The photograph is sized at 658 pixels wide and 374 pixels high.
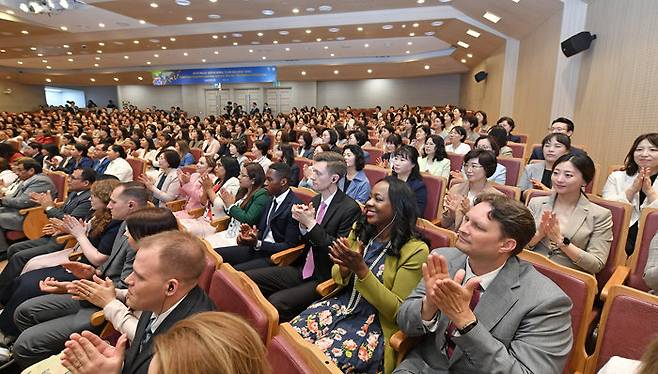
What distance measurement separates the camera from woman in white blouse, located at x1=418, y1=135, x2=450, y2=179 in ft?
14.2

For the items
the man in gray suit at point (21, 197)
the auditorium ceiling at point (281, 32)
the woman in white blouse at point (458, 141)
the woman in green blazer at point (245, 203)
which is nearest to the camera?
the woman in green blazer at point (245, 203)

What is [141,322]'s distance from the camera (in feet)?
5.09

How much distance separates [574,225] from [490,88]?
Answer: 11199mm

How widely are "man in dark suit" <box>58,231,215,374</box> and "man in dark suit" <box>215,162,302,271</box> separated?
49.8 inches

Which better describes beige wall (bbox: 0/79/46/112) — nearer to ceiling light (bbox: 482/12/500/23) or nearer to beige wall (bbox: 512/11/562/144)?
ceiling light (bbox: 482/12/500/23)

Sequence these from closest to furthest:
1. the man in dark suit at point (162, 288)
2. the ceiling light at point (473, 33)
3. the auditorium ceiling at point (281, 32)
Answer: the man in dark suit at point (162, 288), the auditorium ceiling at point (281, 32), the ceiling light at point (473, 33)

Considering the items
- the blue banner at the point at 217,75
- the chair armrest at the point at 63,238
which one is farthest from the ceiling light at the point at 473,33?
the blue banner at the point at 217,75

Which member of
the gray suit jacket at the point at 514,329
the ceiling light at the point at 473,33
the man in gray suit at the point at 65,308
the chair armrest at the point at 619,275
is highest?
the ceiling light at the point at 473,33

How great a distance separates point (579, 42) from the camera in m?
5.60

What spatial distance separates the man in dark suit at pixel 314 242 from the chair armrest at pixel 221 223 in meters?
0.98

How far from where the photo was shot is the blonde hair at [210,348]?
792 mm

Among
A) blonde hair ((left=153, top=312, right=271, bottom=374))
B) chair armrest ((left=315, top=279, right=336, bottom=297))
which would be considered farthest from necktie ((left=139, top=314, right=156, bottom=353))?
chair armrest ((left=315, top=279, right=336, bottom=297))

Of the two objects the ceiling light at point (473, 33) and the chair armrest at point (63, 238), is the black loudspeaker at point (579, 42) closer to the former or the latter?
the ceiling light at point (473, 33)

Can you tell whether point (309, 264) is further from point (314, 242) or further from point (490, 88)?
point (490, 88)
